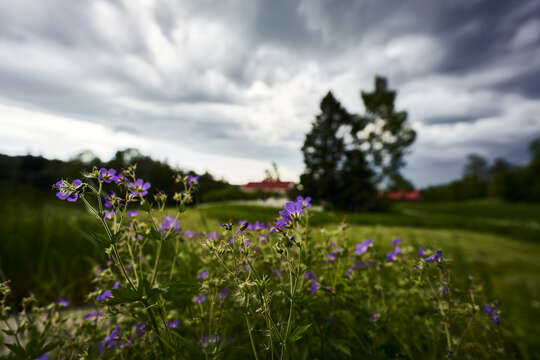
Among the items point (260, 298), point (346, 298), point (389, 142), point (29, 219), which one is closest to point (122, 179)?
point (260, 298)

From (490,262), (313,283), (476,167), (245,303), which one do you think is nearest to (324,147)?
(313,283)

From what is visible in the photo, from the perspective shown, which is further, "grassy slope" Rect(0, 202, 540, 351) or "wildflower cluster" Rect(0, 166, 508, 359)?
"grassy slope" Rect(0, 202, 540, 351)

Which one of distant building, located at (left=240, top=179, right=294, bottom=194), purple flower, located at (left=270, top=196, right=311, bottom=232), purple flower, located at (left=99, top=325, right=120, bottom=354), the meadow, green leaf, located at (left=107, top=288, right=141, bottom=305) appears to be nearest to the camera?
green leaf, located at (left=107, top=288, right=141, bottom=305)

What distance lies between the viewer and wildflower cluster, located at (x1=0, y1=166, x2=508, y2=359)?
1154mm

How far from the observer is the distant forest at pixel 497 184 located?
3897 centimetres

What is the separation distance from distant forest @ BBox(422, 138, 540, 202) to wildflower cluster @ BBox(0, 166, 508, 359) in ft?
171

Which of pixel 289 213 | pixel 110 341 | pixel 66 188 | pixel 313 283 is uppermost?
pixel 66 188

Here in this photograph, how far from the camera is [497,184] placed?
1821 inches

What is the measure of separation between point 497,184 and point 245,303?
62753 mm

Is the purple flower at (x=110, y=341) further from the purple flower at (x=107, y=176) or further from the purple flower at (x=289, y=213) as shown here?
the purple flower at (x=289, y=213)

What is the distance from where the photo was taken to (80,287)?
4.34 m

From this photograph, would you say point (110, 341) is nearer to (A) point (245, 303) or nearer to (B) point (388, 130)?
(A) point (245, 303)

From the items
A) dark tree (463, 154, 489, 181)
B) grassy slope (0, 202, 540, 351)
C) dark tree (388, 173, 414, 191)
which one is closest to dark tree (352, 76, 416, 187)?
dark tree (388, 173, 414, 191)

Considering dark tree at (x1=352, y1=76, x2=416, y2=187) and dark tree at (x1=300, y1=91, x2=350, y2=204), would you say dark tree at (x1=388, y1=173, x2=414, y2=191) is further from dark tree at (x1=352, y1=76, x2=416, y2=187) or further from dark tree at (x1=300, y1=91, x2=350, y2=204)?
dark tree at (x1=300, y1=91, x2=350, y2=204)
